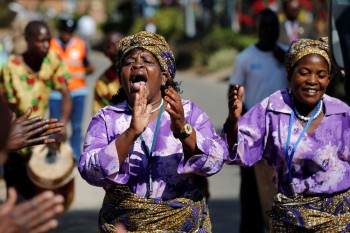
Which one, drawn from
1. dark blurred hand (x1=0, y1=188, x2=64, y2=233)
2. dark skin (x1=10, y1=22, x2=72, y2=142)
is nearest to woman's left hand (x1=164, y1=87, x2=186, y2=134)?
dark blurred hand (x1=0, y1=188, x2=64, y2=233)

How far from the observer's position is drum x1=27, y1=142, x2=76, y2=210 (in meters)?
7.91

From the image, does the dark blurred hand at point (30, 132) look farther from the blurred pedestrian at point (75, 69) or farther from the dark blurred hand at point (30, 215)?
the blurred pedestrian at point (75, 69)

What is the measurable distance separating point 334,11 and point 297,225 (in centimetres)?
158

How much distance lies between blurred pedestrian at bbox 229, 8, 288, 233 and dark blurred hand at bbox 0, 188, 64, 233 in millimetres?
4655

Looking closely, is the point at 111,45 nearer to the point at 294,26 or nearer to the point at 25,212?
the point at 294,26

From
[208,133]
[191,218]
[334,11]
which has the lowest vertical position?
[191,218]

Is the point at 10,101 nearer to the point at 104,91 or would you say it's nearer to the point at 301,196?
the point at 104,91

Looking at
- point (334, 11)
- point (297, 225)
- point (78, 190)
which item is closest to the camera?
point (334, 11)

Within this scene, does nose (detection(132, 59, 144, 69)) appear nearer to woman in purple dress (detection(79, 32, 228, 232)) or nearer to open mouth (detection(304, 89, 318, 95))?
woman in purple dress (detection(79, 32, 228, 232))

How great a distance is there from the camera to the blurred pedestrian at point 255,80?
25.8 feet

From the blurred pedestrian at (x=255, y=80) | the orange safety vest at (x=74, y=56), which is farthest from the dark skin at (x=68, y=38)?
the blurred pedestrian at (x=255, y=80)

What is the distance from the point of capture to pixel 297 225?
17.0ft

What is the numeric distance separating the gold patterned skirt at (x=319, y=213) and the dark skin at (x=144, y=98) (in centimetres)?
81

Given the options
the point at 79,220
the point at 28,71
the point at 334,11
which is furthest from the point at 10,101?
the point at 334,11
